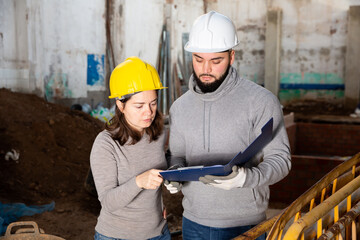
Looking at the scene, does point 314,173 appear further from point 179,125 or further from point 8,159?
point 8,159

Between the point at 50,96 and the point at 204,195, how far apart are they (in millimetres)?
6618

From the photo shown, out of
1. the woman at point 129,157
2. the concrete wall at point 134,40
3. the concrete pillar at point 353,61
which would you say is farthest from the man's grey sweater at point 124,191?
the concrete pillar at point 353,61

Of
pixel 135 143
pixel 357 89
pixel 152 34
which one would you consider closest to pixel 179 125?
pixel 135 143

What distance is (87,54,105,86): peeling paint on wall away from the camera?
29.4 ft

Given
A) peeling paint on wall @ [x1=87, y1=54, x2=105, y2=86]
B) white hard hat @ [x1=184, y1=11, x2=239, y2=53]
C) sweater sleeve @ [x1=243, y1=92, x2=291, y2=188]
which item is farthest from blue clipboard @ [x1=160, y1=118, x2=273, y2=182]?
peeling paint on wall @ [x1=87, y1=54, x2=105, y2=86]

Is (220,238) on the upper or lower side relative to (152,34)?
lower

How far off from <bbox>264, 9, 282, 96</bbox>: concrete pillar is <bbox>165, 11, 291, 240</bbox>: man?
10.1m

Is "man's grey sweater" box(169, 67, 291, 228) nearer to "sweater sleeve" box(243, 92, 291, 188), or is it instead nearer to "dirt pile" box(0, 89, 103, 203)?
"sweater sleeve" box(243, 92, 291, 188)

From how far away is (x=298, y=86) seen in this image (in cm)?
1190

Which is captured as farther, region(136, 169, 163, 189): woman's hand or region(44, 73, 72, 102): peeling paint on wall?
region(44, 73, 72, 102): peeling paint on wall

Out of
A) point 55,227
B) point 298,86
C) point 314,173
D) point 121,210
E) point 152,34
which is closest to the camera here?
point 121,210

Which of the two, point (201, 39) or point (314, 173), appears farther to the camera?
point (314, 173)

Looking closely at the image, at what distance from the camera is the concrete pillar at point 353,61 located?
10.8m

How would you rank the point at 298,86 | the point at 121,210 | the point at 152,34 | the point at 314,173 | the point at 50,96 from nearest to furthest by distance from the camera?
1. the point at 121,210
2. the point at 314,173
3. the point at 50,96
4. the point at 152,34
5. the point at 298,86
